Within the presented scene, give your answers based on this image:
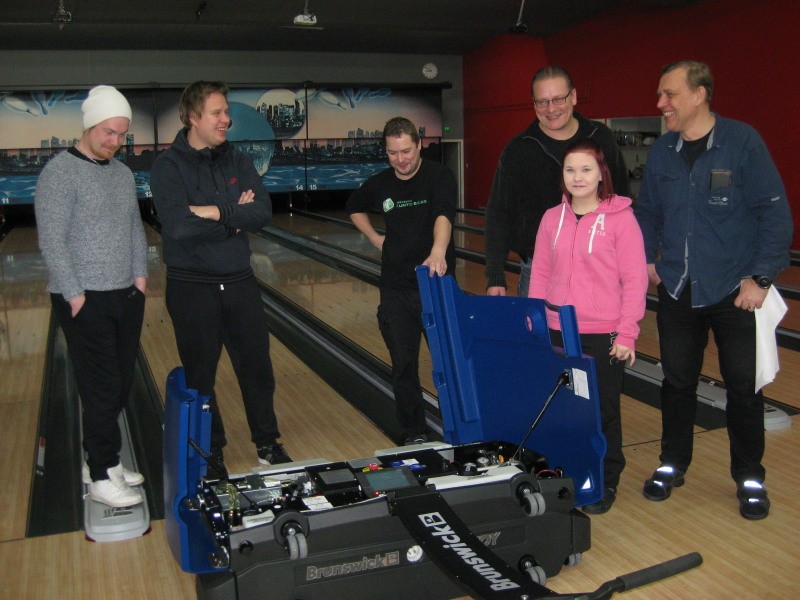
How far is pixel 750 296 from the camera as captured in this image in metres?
2.46

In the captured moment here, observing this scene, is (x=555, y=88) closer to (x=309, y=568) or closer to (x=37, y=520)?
(x=309, y=568)

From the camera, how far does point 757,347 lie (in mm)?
2514

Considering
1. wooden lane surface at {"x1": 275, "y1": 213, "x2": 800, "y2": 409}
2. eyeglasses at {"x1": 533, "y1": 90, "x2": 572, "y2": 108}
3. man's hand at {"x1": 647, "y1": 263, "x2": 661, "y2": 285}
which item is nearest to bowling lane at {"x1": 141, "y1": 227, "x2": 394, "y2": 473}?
man's hand at {"x1": 647, "y1": 263, "x2": 661, "y2": 285}

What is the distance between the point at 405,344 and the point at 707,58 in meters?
7.23

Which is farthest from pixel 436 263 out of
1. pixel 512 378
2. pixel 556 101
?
pixel 556 101

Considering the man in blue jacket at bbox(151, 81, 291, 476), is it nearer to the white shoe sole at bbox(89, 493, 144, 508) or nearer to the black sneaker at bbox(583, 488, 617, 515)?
the white shoe sole at bbox(89, 493, 144, 508)

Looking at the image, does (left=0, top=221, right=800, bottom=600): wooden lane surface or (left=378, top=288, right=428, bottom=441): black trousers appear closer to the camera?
(left=0, top=221, right=800, bottom=600): wooden lane surface

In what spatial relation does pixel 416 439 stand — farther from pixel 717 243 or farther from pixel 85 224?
pixel 85 224

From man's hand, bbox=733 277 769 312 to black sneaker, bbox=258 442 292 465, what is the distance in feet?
5.39

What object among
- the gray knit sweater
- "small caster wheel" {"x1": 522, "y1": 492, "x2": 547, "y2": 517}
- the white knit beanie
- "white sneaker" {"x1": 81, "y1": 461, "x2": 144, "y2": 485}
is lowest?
"white sneaker" {"x1": 81, "y1": 461, "x2": 144, "y2": 485}

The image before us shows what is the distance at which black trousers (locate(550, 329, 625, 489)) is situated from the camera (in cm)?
257

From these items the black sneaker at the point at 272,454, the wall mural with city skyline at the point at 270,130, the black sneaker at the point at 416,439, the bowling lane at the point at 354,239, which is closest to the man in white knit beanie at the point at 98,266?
the black sneaker at the point at 272,454

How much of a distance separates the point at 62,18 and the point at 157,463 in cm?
579

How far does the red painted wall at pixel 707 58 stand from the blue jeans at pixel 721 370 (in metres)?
6.11
